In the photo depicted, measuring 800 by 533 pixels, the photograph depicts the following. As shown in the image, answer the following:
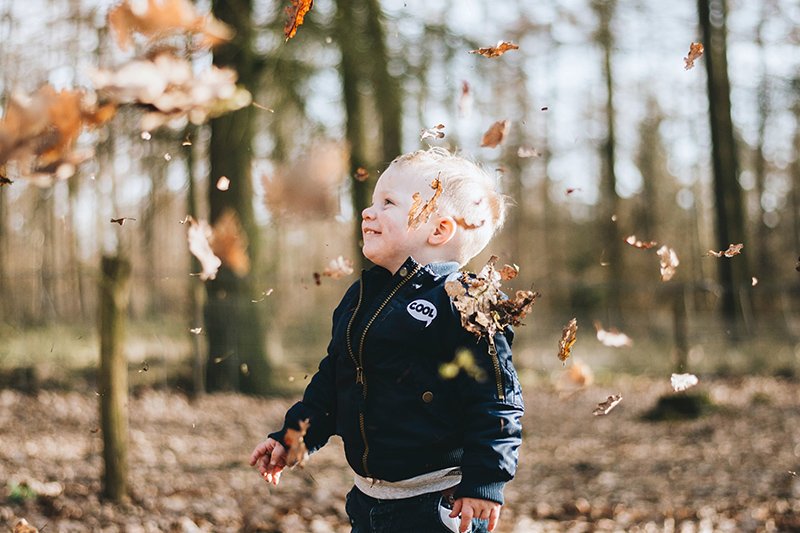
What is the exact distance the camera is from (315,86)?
33.5 feet

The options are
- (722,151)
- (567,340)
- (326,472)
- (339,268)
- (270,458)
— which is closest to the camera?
(270,458)

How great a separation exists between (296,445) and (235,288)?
318 inches

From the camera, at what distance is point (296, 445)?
7.30 feet

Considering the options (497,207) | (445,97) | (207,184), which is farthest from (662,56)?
(497,207)

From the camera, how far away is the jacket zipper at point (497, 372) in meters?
2.08

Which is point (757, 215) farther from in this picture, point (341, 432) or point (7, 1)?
point (341, 432)

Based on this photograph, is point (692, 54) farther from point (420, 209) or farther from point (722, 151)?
point (722, 151)

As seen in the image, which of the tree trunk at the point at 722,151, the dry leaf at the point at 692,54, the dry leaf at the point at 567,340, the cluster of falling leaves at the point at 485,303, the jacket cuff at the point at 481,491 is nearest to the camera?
the jacket cuff at the point at 481,491

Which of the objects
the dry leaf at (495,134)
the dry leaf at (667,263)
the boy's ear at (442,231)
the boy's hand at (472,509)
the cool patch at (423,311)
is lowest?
the boy's hand at (472,509)

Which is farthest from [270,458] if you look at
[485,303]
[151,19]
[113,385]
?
[113,385]

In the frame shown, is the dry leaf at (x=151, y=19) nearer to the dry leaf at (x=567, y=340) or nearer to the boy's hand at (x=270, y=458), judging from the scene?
the boy's hand at (x=270, y=458)

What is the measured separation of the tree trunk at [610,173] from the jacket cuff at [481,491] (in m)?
13.6

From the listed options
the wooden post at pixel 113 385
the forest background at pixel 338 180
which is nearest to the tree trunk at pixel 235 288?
the forest background at pixel 338 180

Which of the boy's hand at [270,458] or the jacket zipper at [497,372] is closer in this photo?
the jacket zipper at [497,372]
